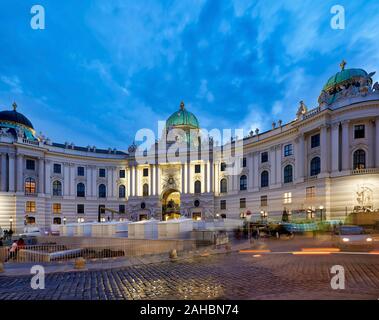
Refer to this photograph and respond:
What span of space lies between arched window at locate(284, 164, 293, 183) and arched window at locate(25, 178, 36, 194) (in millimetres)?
51030

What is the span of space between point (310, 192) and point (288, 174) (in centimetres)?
681

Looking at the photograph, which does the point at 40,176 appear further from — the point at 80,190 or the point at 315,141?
the point at 315,141

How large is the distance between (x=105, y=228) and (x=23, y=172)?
34324mm

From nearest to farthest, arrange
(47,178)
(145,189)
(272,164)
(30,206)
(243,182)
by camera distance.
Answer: (272,164), (30,206), (243,182), (47,178), (145,189)

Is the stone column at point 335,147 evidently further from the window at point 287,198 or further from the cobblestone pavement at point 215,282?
the cobblestone pavement at point 215,282

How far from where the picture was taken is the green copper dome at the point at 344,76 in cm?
4474

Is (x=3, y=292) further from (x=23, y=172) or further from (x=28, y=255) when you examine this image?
(x=23, y=172)

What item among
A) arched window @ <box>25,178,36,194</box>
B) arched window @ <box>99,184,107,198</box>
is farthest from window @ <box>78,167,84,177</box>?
arched window @ <box>25,178,36,194</box>

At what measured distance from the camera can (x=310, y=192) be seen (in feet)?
137

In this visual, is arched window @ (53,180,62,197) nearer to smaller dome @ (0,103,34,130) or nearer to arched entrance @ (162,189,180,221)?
smaller dome @ (0,103,34,130)

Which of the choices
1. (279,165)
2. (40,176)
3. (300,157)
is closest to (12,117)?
(40,176)
